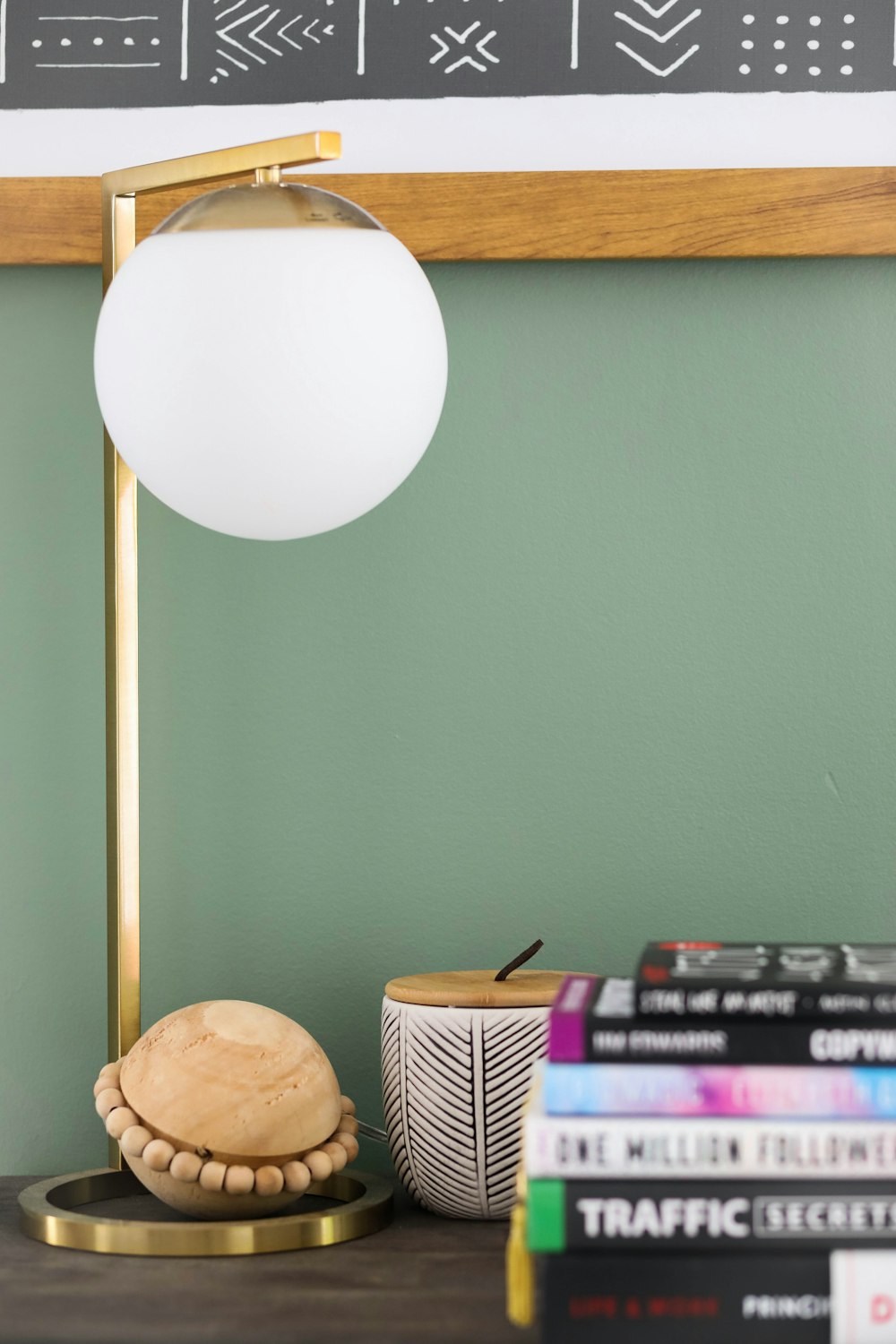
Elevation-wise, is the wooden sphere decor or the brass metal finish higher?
the brass metal finish

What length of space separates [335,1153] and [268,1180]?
2.2 inches

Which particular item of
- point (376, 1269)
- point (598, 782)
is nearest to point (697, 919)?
point (598, 782)

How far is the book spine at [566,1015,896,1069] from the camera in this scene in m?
0.68

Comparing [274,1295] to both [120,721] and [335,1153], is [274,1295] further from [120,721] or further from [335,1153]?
[120,721]

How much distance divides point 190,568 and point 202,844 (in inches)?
8.8

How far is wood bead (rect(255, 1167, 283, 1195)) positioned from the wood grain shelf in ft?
2.24

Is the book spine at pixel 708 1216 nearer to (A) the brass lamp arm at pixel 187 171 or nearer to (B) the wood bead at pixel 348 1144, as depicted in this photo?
(B) the wood bead at pixel 348 1144

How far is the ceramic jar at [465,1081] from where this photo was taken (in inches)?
34.8

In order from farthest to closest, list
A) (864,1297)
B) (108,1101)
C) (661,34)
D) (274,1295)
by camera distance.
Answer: (661,34)
(108,1101)
(274,1295)
(864,1297)

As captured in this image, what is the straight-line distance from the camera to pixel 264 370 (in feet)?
2.51

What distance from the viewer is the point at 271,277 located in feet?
2.51

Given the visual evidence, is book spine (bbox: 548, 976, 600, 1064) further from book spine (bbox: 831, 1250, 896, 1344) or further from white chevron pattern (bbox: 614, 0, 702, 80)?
white chevron pattern (bbox: 614, 0, 702, 80)

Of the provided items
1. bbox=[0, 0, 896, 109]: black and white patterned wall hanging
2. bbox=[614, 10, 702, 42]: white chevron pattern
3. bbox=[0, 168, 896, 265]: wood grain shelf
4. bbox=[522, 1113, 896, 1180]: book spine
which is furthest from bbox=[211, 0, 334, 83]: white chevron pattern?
bbox=[522, 1113, 896, 1180]: book spine

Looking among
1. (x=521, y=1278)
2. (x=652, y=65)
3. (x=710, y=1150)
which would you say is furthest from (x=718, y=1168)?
(x=652, y=65)
